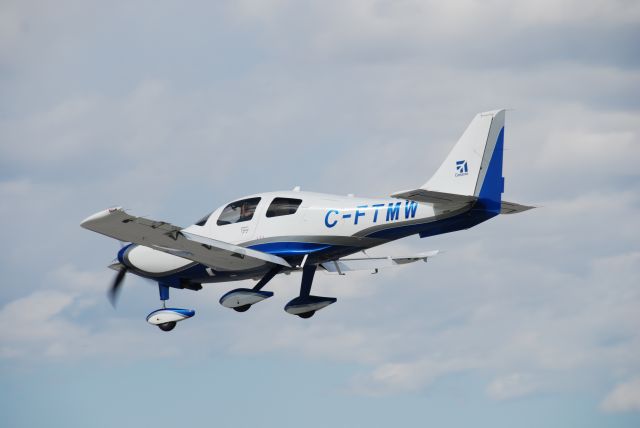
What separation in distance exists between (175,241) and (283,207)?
2.88 meters

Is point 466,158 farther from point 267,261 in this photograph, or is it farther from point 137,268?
point 137,268

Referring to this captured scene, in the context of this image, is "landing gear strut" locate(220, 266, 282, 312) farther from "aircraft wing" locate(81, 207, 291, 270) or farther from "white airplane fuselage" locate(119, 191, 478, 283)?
"white airplane fuselage" locate(119, 191, 478, 283)

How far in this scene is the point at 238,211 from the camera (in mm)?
34906

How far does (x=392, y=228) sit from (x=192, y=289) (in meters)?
6.53

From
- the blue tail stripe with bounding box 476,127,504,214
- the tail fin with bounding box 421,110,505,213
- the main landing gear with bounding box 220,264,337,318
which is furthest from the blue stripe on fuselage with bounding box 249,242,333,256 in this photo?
the blue tail stripe with bounding box 476,127,504,214

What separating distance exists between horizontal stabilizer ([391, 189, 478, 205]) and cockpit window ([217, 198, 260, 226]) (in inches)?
216

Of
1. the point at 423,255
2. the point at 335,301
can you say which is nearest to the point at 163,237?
the point at 335,301

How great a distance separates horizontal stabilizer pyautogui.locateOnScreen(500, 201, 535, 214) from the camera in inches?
1268

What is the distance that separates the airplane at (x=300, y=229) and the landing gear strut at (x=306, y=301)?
0.09 ft

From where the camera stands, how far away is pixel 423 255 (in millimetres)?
36406

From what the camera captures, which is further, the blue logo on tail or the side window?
the side window

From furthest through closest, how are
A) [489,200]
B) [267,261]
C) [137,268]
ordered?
[137,268], [267,261], [489,200]

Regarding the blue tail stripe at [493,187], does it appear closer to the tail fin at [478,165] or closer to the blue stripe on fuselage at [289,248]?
the tail fin at [478,165]

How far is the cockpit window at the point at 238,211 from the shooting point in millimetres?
34688
